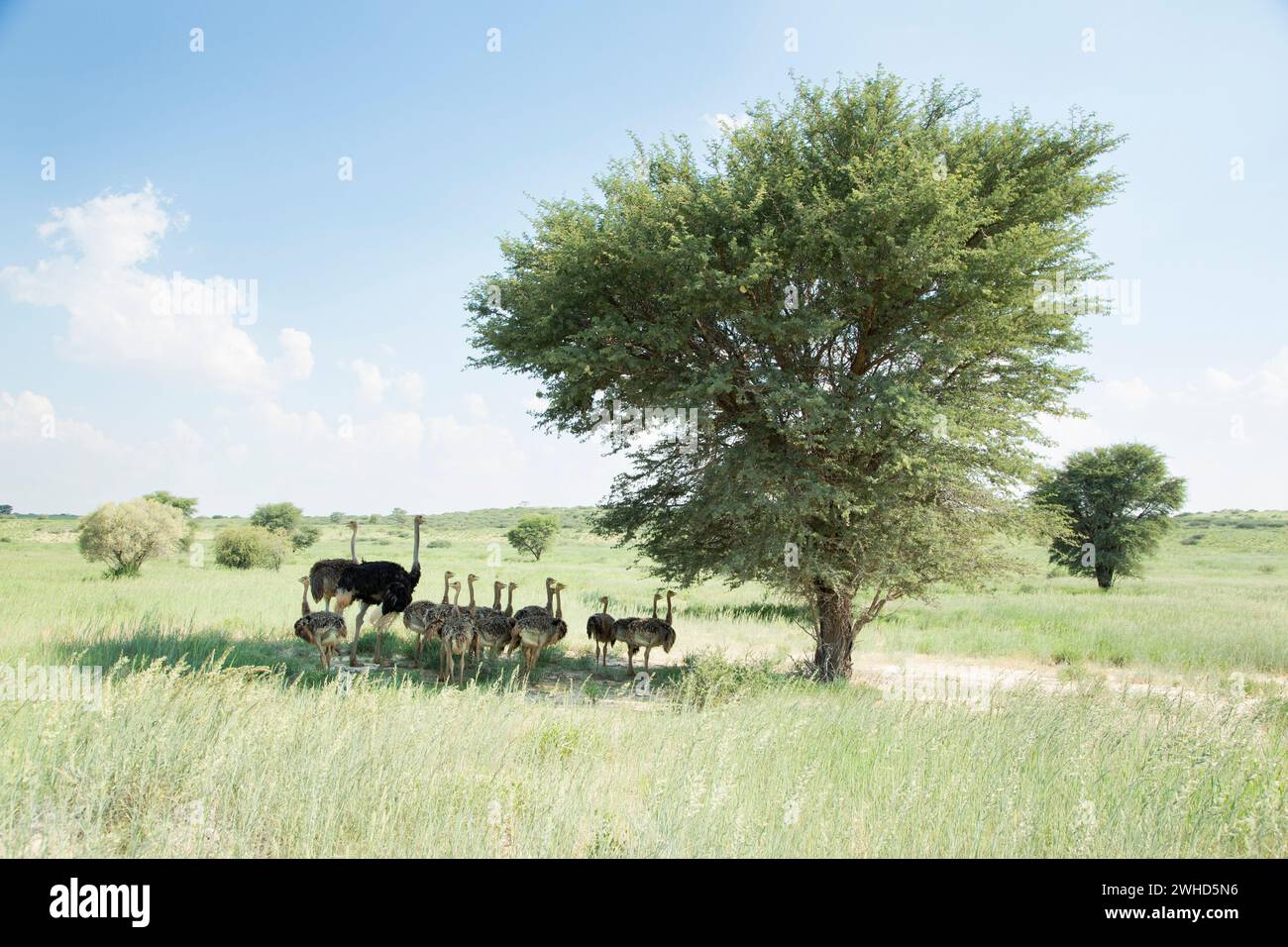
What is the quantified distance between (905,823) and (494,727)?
3826 millimetres

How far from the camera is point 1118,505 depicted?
46.4 metres

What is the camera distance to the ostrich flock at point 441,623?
1236 centimetres

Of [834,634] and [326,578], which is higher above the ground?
[326,578]

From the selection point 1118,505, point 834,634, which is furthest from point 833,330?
point 1118,505

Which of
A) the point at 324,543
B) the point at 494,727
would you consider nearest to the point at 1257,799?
the point at 494,727

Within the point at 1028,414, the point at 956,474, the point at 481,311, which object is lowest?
the point at 956,474

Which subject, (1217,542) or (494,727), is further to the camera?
(1217,542)

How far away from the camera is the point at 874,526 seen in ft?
43.3

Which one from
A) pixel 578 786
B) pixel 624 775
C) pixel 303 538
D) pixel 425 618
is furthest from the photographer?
pixel 303 538

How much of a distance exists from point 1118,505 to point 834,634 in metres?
41.2

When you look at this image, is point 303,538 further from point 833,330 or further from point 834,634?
point 833,330

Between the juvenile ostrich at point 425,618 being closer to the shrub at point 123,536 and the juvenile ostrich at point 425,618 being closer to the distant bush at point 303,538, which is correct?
the shrub at point 123,536
